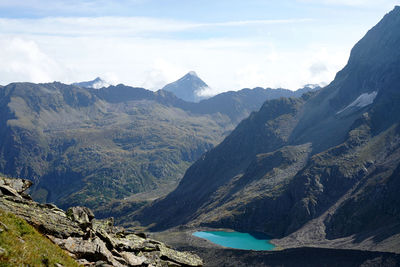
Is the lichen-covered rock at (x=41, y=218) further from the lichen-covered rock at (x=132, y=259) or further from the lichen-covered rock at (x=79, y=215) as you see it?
the lichen-covered rock at (x=132, y=259)

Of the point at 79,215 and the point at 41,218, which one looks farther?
the point at 79,215

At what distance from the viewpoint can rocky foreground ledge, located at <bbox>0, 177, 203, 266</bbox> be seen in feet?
149

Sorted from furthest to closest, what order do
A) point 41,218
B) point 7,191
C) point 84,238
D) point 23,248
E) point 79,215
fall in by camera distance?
point 79,215, point 7,191, point 84,238, point 41,218, point 23,248

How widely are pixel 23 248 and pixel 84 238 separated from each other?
579 inches

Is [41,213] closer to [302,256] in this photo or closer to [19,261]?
[19,261]

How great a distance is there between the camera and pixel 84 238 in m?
48.6

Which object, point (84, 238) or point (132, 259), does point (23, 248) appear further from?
point (132, 259)

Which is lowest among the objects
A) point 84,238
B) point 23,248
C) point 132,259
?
point 132,259

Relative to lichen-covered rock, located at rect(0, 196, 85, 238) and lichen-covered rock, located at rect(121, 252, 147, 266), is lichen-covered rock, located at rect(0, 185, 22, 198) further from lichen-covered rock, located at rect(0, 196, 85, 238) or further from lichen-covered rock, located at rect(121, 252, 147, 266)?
lichen-covered rock, located at rect(121, 252, 147, 266)

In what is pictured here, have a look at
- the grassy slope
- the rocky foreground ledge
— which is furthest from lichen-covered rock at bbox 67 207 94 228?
the grassy slope

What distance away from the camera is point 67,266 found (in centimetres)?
3675

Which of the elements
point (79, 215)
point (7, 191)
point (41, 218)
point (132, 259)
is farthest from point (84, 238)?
point (7, 191)

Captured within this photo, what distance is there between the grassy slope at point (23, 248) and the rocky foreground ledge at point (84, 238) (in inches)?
226

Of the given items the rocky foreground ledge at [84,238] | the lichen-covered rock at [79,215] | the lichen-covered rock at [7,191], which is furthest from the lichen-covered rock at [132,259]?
the lichen-covered rock at [7,191]
